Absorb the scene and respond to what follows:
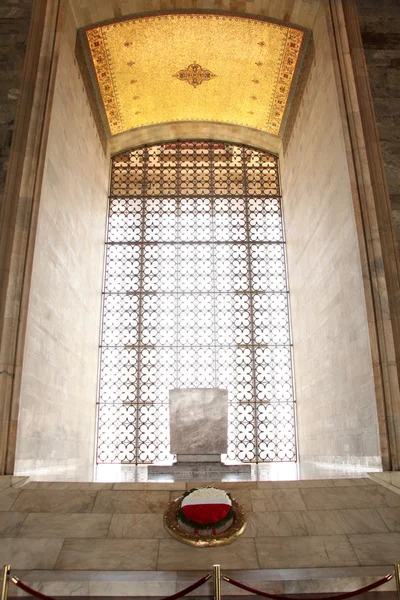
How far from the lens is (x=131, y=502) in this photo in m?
5.25

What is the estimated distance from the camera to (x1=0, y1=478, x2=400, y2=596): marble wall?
419cm

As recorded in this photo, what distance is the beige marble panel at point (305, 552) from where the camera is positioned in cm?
432

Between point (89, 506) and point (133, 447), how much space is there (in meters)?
4.91

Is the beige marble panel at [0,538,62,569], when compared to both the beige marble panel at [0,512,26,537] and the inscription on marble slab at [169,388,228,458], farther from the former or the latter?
the inscription on marble slab at [169,388,228,458]

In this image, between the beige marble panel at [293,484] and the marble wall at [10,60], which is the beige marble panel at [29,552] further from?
the marble wall at [10,60]

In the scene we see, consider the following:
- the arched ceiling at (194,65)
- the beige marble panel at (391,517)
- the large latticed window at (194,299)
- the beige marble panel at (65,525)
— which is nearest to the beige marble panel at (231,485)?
the beige marble panel at (65,525)

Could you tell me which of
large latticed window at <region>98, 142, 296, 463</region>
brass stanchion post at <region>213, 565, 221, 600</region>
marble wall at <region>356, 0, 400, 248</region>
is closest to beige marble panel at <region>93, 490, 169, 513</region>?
brass stanchion post at <region>213, 565, 221, 600</region>

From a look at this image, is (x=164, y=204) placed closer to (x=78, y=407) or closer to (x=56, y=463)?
(x=78, y=407)

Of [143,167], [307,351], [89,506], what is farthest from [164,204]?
[89,506]

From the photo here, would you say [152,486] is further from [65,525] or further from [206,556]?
[206,556]

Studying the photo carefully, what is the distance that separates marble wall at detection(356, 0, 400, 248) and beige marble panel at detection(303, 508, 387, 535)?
134 inches

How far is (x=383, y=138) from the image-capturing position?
7.25m

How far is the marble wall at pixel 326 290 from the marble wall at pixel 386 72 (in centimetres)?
55

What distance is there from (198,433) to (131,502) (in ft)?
6.43
